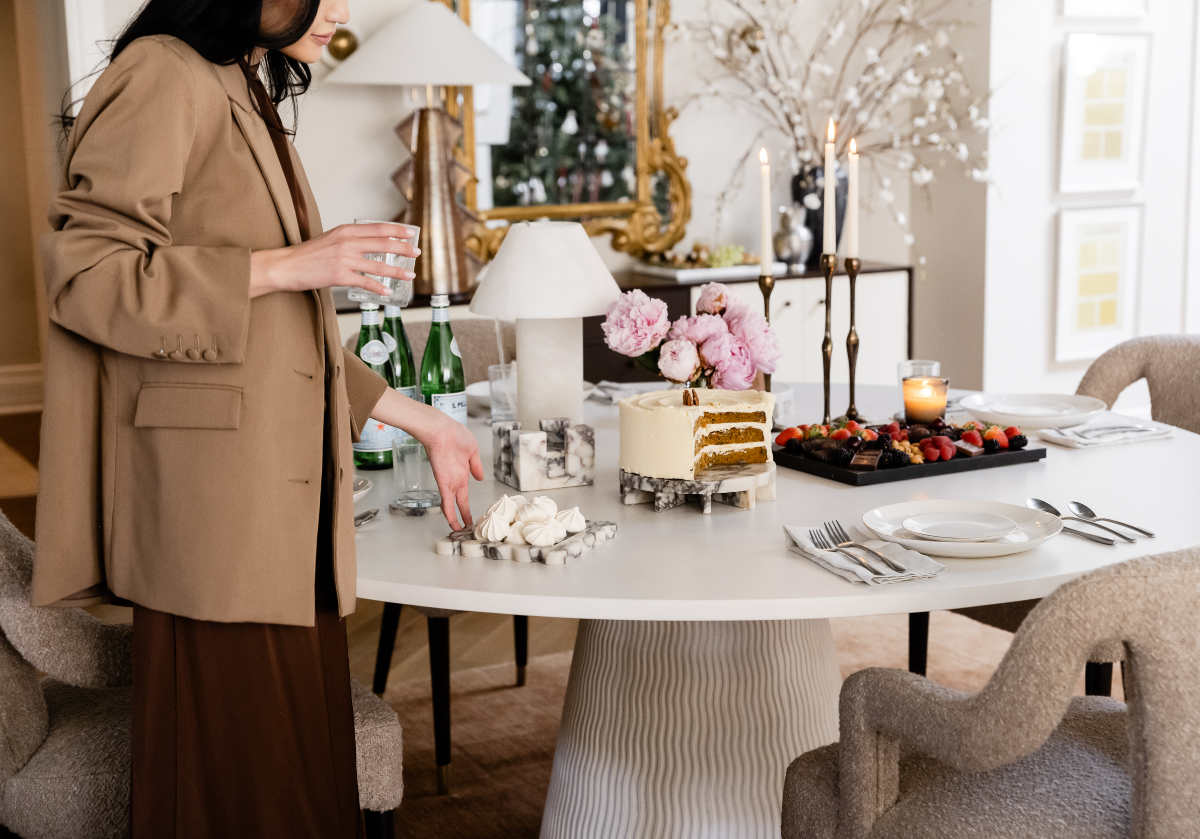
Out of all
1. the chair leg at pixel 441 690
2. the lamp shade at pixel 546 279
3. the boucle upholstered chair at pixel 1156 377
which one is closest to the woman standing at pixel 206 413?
the lamp shade at pixel 546 279

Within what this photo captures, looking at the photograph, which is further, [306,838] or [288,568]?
[306,838]

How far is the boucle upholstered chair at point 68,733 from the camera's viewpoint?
158 cm

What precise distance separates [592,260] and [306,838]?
93 centimetres

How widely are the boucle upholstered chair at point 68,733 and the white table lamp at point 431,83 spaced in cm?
243

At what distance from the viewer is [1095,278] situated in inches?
199

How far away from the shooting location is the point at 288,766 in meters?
1.45

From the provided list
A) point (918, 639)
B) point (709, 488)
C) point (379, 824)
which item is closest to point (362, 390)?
point (709, 488)

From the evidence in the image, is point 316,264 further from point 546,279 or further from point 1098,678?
point 1098,678

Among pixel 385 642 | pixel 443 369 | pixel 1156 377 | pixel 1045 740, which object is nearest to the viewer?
pixel 1045 740

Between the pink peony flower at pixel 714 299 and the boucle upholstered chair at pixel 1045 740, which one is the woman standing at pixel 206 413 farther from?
the pink peony flower at pixel 714 299

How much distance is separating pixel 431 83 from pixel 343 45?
450mm

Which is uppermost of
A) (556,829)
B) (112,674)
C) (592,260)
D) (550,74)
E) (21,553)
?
(550,74)

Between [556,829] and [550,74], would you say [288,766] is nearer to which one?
[556,829]

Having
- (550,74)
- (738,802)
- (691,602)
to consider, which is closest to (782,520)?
(691,602)
